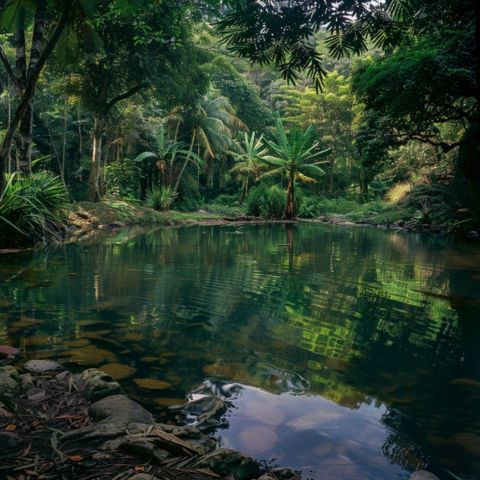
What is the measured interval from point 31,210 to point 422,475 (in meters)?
8.30

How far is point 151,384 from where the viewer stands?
9.75 feet

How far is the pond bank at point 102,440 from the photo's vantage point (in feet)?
6.16

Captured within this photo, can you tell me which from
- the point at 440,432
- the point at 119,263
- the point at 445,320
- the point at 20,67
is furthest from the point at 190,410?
the point at 20,67

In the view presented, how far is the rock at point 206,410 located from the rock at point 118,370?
55cm

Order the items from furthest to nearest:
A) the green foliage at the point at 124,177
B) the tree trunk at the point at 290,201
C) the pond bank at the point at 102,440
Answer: the tree trunk at the point at 290,201 → the green foliage at the point at 124,177 → the pond bank at the point at 102,440

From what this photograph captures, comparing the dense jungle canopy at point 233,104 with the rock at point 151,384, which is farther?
the dense jungle canopy at point 233,104

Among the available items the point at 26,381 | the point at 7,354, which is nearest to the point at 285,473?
the point at 26,381

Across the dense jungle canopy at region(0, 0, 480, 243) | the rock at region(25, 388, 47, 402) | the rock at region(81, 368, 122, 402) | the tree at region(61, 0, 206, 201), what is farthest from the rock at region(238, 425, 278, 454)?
the tree at region(61, 0, 206, 201)

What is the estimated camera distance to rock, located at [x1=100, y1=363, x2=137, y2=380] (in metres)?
3.07

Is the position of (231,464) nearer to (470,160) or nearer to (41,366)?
(41,366)

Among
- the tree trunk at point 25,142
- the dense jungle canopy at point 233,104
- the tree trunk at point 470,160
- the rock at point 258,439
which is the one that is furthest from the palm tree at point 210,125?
the rock at point 258,439

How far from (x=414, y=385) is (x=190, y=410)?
147 cm

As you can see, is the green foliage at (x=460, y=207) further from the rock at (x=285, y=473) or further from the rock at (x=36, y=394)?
the rock at (x=36, y=394)

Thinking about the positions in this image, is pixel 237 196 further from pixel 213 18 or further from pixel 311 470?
pixel 311 470
